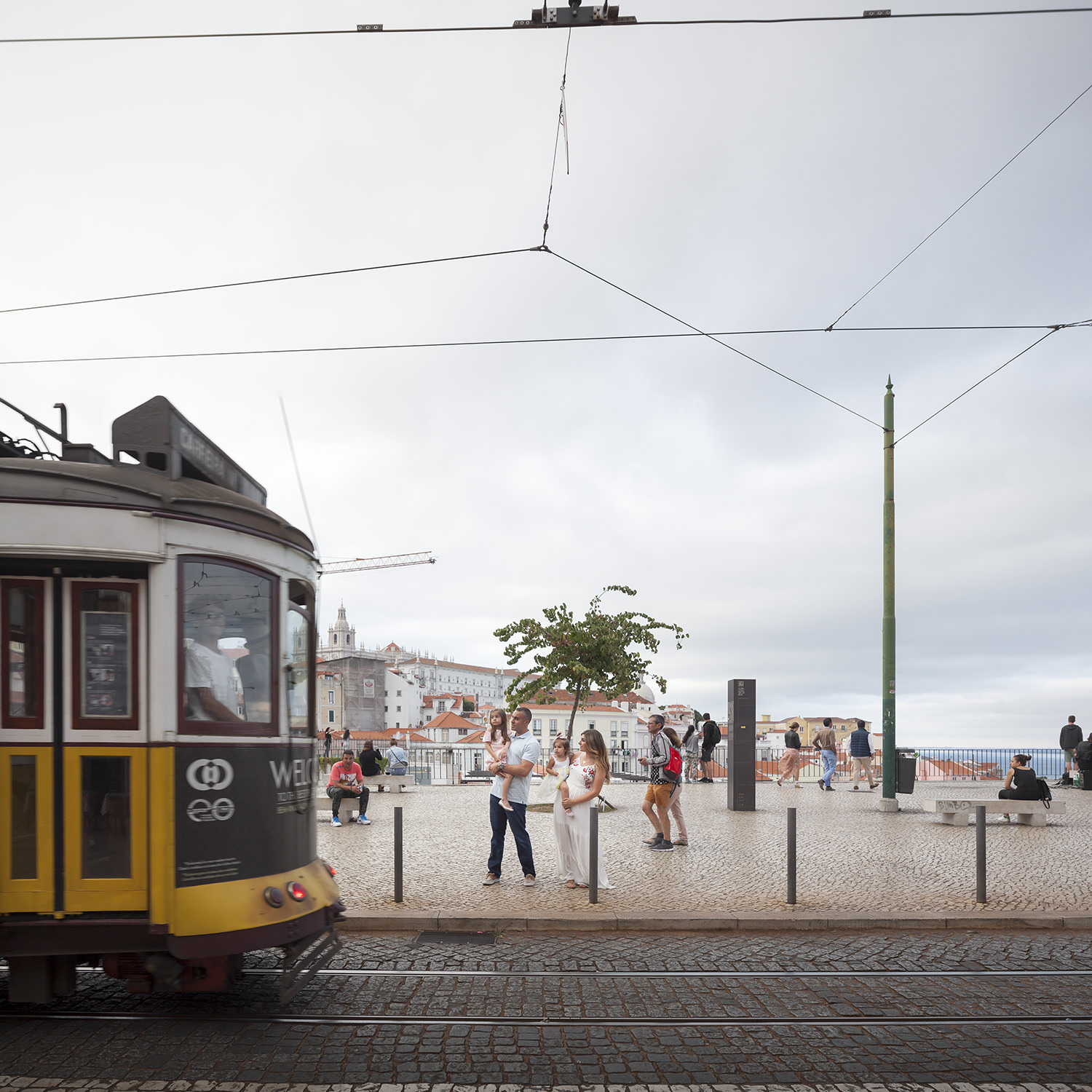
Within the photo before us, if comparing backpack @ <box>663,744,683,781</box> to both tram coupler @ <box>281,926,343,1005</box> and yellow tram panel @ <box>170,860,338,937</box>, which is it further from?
yellow tram panel @ <box>170,860,338,937</box>

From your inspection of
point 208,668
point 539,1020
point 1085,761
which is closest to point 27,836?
point 208,668

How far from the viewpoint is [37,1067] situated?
474 centimetres

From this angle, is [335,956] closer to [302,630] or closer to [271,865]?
[271,865]

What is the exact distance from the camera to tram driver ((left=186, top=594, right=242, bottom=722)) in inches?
211

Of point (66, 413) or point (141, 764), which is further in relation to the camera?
point (66, 413)

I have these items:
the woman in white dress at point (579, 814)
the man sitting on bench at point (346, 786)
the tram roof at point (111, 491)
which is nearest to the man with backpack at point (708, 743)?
the man sitting on bench at point (346, 786)

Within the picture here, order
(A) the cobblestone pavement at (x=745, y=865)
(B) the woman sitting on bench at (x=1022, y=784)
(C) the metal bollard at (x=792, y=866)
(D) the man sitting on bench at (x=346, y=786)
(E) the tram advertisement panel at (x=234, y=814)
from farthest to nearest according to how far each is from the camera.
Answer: (D) the man sitting on bench at (x=346, y=786)
(B) the woman sitting on bench at (x=1022, y=784)
(A) the cobblestone pavement at (x=745, y=865)
(C) the metal bollard at (x=792, y=866)
(E) the tram advertisement panel at (x=234, y=814)

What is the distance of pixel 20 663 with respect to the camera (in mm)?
5145

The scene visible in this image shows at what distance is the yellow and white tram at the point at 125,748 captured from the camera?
16.8 feet

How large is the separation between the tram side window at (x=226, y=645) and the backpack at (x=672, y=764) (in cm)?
706

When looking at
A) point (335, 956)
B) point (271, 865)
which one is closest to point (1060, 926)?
point (335, 956)

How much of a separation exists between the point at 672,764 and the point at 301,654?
678 cm

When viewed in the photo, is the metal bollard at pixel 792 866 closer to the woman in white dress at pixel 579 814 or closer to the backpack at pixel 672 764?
the woman in white dress at pixel 579 814

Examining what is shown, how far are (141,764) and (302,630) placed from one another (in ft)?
4.49
